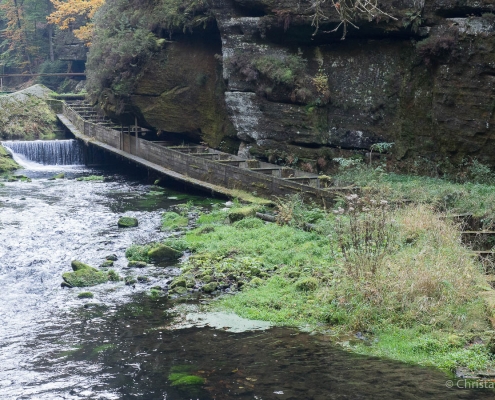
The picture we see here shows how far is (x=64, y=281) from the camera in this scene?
38.5 ft

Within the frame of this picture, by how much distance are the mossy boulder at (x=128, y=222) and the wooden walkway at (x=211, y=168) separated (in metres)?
3.36

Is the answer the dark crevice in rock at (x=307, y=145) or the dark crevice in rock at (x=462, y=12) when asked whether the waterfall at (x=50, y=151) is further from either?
the dark crevice in rock at (x=462, y=12)

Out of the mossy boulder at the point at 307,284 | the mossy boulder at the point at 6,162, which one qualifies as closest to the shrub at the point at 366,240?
the mossy boulder at the point at 307,284

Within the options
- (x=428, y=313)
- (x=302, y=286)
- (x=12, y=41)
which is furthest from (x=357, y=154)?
(x=12, y=41)

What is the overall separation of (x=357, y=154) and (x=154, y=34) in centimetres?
1124

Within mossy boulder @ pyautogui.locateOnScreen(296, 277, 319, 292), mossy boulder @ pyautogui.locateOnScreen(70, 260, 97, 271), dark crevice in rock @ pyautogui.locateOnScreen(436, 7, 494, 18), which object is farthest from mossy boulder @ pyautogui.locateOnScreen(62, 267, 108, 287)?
dark crevice in rock @ pyautogui.locateOnScreen(436, 7, 494, 18)

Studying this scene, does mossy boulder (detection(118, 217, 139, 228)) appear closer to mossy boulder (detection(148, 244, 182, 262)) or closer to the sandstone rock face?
mossy boulder (detection(148, 244, 182, 262))

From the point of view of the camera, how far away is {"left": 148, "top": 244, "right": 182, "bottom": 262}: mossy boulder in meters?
13.4

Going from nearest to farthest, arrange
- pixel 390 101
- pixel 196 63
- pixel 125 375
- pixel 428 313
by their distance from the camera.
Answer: pixel 125 375, pixel 428 313, pixel 390 101, pixel 196 63

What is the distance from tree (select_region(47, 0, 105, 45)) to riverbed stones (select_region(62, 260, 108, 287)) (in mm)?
42163

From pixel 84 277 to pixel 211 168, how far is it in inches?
387

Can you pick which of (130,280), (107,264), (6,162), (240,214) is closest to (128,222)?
(240,214)

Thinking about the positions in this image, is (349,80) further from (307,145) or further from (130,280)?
(130,280)

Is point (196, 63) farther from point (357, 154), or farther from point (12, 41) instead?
point (12, 41)
